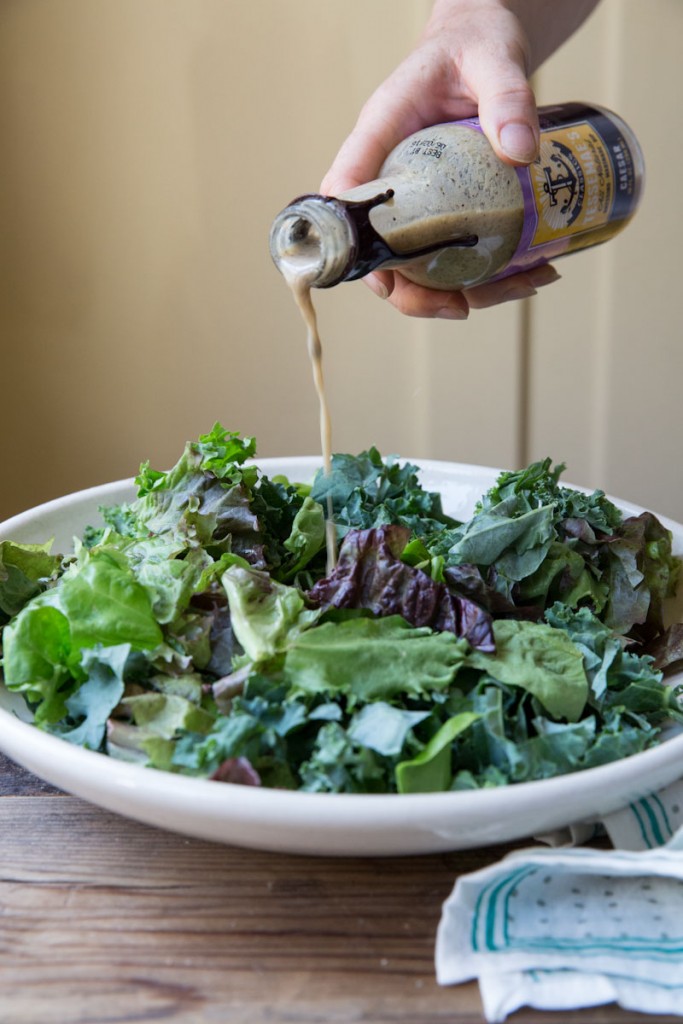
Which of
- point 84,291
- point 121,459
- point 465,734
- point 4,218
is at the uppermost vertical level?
point 4,218

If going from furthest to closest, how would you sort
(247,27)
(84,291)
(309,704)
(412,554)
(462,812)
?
(84,291) < (247,27) < (412,554) < (309,704) < (462,812)

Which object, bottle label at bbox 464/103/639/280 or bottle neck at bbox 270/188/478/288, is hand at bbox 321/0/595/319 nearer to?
bottle label at bbox 464/103/639/280

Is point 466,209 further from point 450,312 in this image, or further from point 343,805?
point 343,805

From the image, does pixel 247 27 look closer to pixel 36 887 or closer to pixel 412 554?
pixel 412 554

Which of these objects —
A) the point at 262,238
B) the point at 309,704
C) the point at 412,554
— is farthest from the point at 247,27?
the point at 309,704

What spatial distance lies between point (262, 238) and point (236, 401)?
378 millimetres

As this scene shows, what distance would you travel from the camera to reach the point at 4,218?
2.15 meters

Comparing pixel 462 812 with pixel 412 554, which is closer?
pixel 462 812

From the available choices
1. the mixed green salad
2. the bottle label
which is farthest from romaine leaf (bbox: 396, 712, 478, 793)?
the bottle label

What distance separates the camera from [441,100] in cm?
127

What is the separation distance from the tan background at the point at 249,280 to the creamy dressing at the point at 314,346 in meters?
1.27

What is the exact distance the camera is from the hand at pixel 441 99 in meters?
1.18

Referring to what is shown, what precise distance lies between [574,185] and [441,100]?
0.93 ft

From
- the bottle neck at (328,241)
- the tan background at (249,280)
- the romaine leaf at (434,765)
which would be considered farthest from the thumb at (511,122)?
the tan background at (249,280)
